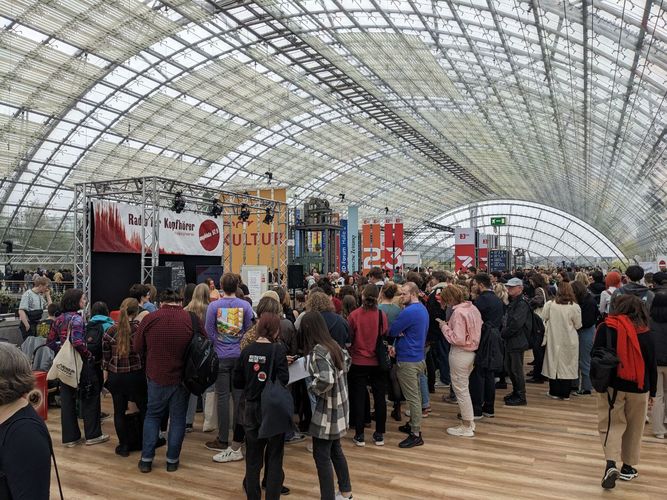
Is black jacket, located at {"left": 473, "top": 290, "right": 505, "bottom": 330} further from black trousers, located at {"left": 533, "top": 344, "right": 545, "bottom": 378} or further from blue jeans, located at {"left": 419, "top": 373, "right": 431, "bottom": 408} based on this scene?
black trousers, located at {"left": 533, "top": 344, "right": 545, "bottom": 378}

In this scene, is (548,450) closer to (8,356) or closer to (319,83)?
(8,356)

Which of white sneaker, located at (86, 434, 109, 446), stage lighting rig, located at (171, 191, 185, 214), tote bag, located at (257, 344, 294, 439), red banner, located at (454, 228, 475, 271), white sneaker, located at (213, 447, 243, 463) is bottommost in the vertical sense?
white sneaker, located at (86, 434, 109, 446)

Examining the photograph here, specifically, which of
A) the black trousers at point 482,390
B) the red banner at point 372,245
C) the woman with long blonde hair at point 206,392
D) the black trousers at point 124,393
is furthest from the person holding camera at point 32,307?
the red banner at point 372,245

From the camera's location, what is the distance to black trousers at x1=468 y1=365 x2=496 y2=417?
5.74 meters

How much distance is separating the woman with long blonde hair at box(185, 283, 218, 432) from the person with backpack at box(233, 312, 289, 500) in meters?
1.63

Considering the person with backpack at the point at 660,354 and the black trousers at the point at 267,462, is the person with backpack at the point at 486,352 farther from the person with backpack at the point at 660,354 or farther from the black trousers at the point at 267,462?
the black trousers at the point at 267,462

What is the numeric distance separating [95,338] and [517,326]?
4980 mm

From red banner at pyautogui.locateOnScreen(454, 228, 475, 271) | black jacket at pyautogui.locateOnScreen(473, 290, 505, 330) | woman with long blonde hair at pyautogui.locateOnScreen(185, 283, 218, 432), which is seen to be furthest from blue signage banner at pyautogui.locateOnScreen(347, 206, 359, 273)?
woman with long blonde hair at pyautogui.locateOnScreen(185, 283, 218, 432)

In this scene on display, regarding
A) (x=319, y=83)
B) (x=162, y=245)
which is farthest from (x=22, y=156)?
(x=162, y=245)

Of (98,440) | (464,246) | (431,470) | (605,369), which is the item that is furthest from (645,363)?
(464,246)

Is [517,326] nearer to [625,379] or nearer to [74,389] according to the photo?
[625,379]

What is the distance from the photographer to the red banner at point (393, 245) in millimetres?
16531

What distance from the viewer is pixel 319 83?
21.9m

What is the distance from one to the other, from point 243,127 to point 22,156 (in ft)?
35.4
